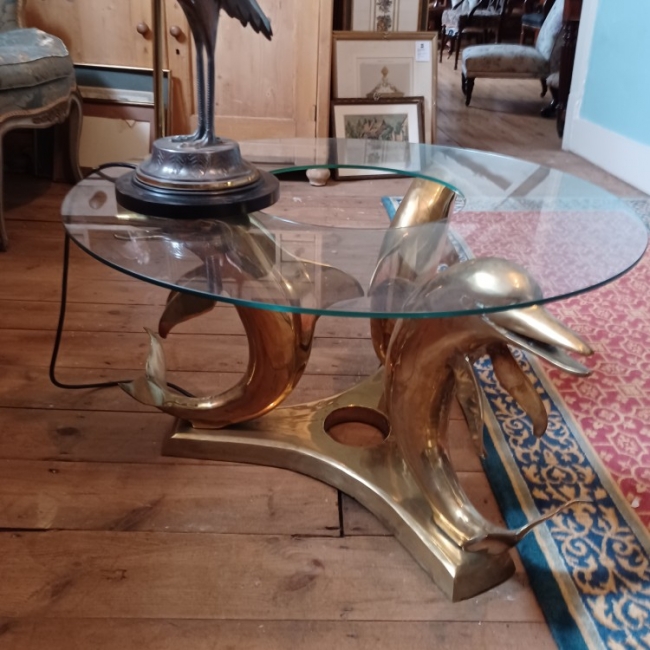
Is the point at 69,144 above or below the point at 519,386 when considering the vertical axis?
below

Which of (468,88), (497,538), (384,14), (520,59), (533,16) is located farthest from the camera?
(533,16)

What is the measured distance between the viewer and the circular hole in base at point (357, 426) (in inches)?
46.6

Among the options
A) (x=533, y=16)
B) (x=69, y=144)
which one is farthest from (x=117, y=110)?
(x=533, y=16)

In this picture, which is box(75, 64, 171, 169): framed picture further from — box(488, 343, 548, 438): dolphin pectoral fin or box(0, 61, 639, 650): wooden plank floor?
box(488, 343, 548, 438): dolphin pectoral fin

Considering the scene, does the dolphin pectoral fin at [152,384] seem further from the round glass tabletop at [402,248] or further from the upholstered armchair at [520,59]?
the upholstered armchair at [520,59]

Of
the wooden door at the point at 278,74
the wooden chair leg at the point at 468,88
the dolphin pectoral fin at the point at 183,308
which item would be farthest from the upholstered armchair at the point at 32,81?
the wooden chair leg at the point at 468,88

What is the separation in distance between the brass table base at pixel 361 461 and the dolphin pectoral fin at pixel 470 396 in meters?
0.17

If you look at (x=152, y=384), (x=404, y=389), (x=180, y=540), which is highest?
(x=404, y=389)

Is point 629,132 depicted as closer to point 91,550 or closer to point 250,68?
point 250,68

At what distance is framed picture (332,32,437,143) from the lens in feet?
8.52

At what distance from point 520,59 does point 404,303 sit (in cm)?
393

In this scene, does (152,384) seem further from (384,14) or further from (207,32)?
(384,14)

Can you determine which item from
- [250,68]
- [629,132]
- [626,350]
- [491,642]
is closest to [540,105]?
[629,132]

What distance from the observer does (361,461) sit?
1.04 meters
